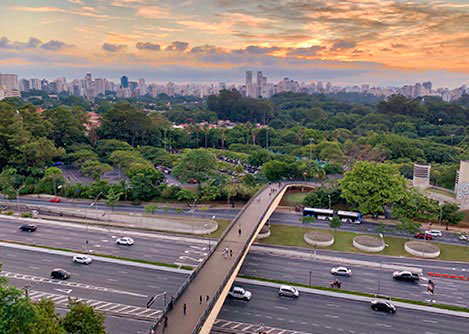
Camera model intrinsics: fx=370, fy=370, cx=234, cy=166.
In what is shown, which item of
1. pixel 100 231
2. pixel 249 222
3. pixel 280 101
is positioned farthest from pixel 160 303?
pixel 280 101

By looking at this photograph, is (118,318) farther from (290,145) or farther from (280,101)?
(280,101)

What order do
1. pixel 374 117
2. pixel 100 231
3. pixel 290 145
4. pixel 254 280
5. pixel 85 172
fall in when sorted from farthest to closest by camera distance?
1. pixel 374 117
2. pixel 290 145
3. pixel 85 172
4. pixel 100 231
5. pixel 254 280

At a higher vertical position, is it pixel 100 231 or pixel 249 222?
pixel 249 222

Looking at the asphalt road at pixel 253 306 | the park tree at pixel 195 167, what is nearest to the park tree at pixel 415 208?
the asphalt road at pixel 253 306

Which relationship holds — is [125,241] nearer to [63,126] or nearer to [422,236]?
[422,236]

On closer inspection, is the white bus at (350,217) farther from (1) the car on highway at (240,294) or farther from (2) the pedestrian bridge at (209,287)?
(1) the car on highway at (240,294)

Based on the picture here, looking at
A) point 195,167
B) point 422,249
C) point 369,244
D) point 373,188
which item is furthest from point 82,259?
point 373,188

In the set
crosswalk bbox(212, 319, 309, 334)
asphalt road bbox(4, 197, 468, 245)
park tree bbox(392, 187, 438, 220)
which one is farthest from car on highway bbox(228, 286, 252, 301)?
park tree bbox(392, 187, 438, 220)
